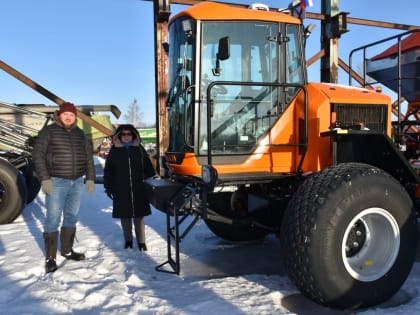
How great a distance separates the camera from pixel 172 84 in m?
4.23

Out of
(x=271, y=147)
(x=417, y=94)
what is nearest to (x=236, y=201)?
(x=271, y=147)

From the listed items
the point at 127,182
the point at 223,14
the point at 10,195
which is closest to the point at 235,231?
the point at 127,182

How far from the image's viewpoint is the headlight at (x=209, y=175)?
3.32 m

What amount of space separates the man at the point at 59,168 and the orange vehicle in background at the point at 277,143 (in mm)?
889

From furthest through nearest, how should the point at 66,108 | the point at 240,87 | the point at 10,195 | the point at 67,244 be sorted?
the point at 10,195, the point at 67,244, the point at 66,108, the point at 240,87

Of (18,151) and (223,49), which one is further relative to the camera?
(18,151)

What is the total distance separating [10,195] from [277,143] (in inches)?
176

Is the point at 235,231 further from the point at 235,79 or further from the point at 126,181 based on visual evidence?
the point at 235,79

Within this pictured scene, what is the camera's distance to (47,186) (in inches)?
161

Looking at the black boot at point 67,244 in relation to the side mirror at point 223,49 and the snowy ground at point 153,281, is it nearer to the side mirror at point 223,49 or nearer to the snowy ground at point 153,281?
the snowy ground at point 153,281

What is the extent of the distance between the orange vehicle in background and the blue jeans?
89 centimetres

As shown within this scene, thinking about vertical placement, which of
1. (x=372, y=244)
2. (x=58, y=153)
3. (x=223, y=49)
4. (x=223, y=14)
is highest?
(x=223, y=14)

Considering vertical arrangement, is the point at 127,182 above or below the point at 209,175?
below

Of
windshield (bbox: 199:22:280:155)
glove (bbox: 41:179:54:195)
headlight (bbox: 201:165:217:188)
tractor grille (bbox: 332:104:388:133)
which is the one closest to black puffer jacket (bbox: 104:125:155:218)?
glove (bbox: 41:179:54:195)
